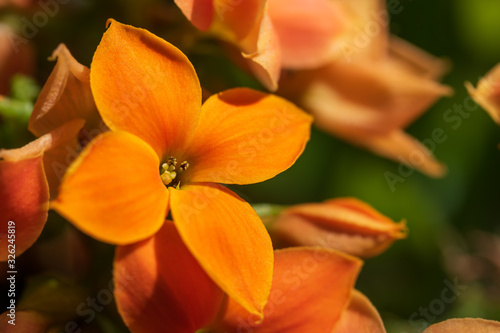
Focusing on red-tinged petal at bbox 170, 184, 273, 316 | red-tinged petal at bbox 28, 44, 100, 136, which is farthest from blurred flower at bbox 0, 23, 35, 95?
red-tinged petal at bbox 170, 184, 273, 316

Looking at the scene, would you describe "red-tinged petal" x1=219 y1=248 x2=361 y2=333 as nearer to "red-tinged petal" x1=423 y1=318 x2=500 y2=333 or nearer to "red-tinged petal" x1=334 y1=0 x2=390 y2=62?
"red-tinged petal" x1=423 y1=318 x2=500 y2=333

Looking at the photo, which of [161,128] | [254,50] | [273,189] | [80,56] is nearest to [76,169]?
[161,128]

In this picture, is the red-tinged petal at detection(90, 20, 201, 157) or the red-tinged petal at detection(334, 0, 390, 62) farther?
the red-tinged petal at detection(334, 0, 390, 62)

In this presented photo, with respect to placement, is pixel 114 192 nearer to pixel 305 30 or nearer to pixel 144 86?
pixel 144 86

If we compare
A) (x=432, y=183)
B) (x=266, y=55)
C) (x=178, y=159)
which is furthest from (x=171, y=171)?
(x=432, y=183)

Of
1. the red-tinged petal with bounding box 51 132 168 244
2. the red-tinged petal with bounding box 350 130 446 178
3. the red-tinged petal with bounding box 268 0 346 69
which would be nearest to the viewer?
the red-tinged petal with bounding box 51 132 168 244

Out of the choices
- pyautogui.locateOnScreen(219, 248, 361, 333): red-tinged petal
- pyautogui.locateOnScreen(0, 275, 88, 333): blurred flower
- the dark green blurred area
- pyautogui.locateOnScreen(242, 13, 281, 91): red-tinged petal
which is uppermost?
pyautogui.locateOnScreen(242, 13, 281, 91): red-tinged petal

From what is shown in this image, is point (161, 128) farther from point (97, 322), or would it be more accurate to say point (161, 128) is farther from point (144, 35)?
point (97, 322)
